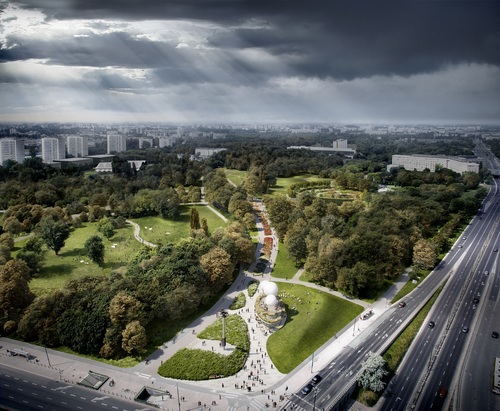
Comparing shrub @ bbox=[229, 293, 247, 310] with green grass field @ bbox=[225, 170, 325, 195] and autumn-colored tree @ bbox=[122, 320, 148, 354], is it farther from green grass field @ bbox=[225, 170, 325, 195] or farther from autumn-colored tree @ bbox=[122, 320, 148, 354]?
green grass field @ bbox=[225, 170, 325, 195]

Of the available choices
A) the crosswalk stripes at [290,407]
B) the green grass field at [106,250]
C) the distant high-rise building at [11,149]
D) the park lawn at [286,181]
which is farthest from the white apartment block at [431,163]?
the distant high-rise building at [11,149]

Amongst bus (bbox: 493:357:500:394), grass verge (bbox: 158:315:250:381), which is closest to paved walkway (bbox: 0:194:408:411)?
grass verge (bbox: 158:315:250:381)

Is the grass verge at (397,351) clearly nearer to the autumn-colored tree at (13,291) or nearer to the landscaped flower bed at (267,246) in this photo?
the landscaped flower bed at (267,246)

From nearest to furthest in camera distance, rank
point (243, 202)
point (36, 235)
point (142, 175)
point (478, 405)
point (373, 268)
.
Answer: point (478, 405), point (373, 268), point (36, 235), point (243, 202), point (142, 175)

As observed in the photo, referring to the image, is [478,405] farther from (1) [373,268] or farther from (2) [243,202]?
(2) [243,202]

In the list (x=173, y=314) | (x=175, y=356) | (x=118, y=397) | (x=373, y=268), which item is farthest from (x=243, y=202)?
(x=118, y=397)

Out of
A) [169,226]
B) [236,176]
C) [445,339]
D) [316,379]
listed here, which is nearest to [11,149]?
[236,176]
